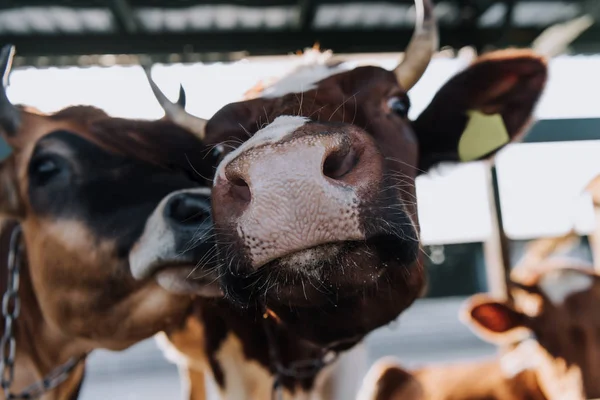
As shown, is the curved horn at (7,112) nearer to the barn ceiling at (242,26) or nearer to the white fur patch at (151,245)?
the white fur patch at (151,245)

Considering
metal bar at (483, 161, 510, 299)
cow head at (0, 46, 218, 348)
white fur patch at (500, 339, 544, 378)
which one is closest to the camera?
cow head at (0, 46, 218, 348)

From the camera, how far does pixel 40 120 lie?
2.20 metres

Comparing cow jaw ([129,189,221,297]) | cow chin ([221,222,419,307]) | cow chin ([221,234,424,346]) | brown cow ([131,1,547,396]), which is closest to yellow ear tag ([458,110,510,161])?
brown cow ([131,1,547,396])

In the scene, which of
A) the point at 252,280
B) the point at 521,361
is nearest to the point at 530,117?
the point at 252,280

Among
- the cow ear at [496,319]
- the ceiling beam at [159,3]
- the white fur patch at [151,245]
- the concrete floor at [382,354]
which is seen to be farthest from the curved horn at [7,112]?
the concrete floor at [382,354]

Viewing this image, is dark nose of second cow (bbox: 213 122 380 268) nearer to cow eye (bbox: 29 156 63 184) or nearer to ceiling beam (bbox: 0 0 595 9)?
cow eye (bbox: 29 156 63 184)

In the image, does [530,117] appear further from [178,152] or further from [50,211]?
[50,211]

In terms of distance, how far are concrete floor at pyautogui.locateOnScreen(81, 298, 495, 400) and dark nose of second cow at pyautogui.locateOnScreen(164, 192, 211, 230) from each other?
263 inches

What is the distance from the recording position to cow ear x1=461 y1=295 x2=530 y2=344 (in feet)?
10.7

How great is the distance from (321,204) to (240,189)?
0.20 meters

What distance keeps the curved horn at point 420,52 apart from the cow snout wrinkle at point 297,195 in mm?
909

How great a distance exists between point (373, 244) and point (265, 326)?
1218mm

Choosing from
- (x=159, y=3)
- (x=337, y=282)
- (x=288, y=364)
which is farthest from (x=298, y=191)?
(x=159, y=3)

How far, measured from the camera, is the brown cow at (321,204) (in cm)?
109
